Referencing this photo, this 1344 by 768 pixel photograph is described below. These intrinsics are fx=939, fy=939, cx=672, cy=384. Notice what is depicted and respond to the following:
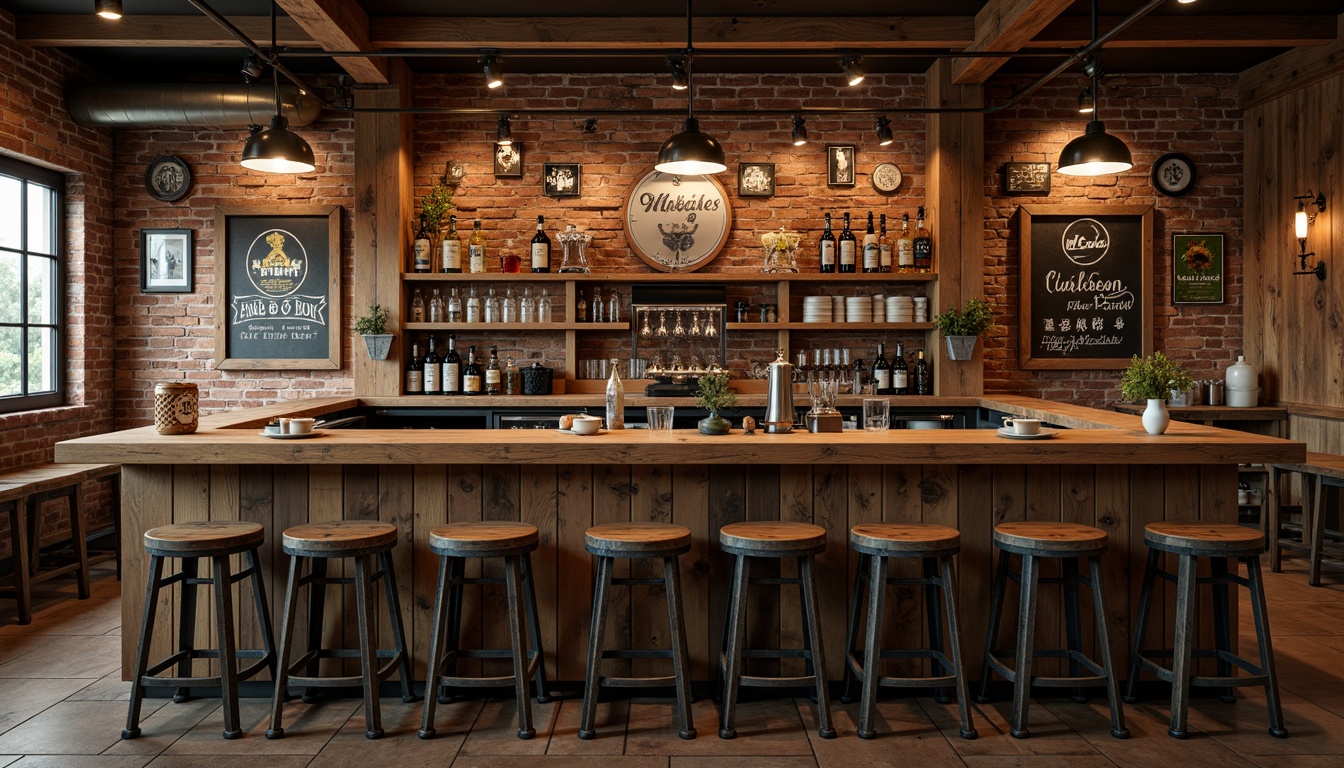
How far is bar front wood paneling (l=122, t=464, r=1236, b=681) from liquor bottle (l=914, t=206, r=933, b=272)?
2.95m

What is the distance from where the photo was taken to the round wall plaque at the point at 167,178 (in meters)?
6.25

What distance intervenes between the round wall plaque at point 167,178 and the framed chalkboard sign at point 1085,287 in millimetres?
5622

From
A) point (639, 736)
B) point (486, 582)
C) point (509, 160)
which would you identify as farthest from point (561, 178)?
point (639, 736)

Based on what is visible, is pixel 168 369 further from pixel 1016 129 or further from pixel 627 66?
pixel 1016 129

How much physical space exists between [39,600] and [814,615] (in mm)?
4016

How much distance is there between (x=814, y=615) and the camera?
2938mm

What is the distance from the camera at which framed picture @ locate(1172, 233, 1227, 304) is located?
250 inches

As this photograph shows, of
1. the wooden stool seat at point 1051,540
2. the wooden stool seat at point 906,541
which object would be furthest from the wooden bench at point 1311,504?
the wooden stool seat at point 906,541

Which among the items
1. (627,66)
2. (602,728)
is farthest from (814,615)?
(627,66)

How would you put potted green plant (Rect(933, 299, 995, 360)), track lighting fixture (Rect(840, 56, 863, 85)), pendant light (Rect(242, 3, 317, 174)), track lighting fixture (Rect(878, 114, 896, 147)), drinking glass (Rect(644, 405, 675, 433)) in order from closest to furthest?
drinking glass (Rect(644, 405, 675, 433))
pendant light (Rect(242, 3, 317, 174))
track lighting fixture (Rect(840, 56, 863, 85))
track lighting fixture (Rect(878, 114, 896, 147))
potted green plant (Rect(933, 299, 995, 360))

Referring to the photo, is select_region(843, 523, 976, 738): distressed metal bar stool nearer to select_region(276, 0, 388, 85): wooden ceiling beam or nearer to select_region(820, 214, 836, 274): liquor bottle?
select_region(820, 214, 836, 274): liquor bottle

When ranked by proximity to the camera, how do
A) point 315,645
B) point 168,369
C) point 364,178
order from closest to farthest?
1. point 315,645
2. point 364,178
3. point 168,369

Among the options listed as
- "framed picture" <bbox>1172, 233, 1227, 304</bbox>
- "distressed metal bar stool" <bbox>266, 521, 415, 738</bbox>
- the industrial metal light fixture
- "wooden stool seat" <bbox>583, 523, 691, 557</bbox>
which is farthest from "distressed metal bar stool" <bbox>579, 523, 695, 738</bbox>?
"framed picture" <bbox>1172, 233, 1227, 304</bbox>

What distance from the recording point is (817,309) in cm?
609
